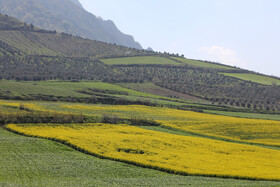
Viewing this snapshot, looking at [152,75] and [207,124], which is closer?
[207,124]

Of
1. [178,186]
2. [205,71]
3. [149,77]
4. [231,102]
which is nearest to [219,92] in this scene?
[231,102]

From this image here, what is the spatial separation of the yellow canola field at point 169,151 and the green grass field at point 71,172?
8.41 feet

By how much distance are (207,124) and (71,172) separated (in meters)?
44.8

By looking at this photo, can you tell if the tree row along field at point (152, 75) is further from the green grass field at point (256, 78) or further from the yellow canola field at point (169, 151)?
the yellow canola field at point (169, 151)

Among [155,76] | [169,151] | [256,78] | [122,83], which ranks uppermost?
[256,78]

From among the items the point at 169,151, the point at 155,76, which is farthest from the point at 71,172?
the point at 155,76

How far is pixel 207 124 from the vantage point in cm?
7425

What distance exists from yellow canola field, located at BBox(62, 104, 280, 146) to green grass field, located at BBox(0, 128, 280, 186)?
3191cm

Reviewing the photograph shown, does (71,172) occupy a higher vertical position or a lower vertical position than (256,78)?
lower

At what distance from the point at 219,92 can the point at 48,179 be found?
389ft

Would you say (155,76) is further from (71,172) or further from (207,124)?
(71,172)

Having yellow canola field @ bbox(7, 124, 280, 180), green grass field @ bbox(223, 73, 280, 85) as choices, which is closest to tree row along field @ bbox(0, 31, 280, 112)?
green grass field @ bbox(223, 73, 280, 85)

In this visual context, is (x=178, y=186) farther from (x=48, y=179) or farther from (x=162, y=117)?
(x=162, y=117)

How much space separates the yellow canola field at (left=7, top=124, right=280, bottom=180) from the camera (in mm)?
40125
